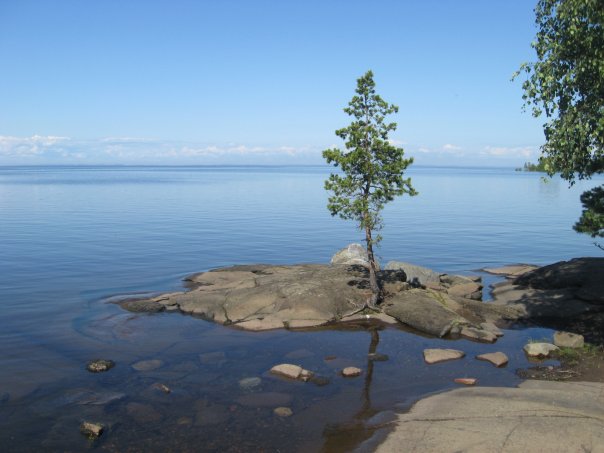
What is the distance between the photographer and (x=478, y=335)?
2417 centimetres

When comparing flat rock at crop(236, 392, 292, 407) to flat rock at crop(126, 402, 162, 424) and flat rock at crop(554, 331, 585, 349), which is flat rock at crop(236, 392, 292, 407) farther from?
flat rock at crop(554, 331, 585, 349)

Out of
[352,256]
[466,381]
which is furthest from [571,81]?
[352,256]

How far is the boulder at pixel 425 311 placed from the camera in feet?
81.6

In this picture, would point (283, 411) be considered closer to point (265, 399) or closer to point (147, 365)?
point (265, 399)

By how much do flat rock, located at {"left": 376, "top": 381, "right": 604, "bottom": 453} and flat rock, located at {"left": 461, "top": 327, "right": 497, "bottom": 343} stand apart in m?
6.03

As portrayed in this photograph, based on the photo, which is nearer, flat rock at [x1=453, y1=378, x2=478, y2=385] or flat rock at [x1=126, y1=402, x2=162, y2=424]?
flat rock at [x1=126, y1=402, x2=162, y2=424]

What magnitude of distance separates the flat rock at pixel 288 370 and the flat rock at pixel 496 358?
7.52 metres

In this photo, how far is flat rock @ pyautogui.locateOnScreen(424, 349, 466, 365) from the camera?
69.7ft

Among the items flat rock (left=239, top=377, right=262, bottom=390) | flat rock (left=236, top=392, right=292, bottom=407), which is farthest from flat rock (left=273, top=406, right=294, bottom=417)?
flat rock (left=239, top=377, right=262, bottom=390)

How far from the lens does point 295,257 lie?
45562 millimetres

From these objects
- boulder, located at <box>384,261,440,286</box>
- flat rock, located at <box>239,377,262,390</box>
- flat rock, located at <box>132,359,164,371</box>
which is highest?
boulder, located at <box>384,261,440,286</box>

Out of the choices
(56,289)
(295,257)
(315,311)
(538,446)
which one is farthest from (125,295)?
(538,446)

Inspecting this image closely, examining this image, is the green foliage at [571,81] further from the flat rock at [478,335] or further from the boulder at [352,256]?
the boulder at [352,256]

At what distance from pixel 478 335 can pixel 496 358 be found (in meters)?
3.06
